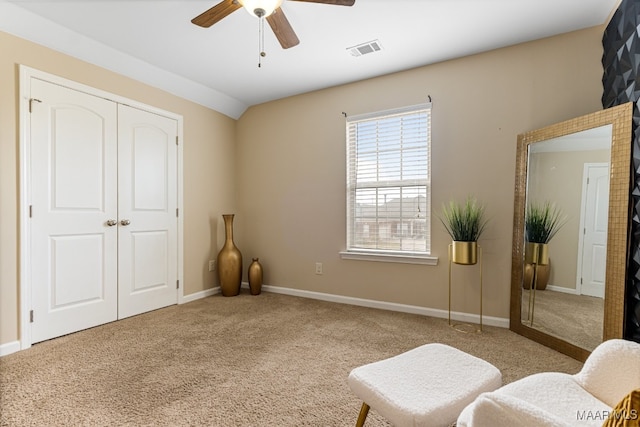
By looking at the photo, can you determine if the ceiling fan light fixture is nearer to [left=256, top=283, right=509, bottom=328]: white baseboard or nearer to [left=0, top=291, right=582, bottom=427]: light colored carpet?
[left=0, top=291, right=582, bottom=427]: light colored carpet

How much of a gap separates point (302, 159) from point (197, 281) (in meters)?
1.92

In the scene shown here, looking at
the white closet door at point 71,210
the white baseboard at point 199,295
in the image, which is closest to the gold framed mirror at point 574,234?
the white baseboard at point 199,295

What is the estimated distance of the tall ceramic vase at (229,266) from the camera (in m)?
3.83

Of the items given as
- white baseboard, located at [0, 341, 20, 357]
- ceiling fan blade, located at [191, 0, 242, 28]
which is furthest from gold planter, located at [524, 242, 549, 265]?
white baseboard, located at [0, 341, 20, 357]

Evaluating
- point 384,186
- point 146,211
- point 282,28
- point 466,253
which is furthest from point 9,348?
point 466,253

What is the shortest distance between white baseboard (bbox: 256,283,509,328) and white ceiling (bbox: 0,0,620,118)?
A: 2.40 metres

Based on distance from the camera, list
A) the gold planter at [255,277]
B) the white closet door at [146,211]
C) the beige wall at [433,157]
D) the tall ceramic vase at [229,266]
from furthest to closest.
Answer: the gold planter at [255,277]
the tall ceramic vase at [229,266]
the white closet door at [146,211]
the beige wall at [433,157]

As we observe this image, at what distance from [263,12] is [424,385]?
6.86ft

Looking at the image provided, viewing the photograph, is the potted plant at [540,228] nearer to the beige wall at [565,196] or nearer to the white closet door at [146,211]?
the beige wall at [565,196]

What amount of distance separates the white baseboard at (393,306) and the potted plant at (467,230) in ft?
1.95

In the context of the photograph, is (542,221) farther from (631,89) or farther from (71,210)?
(71,210)

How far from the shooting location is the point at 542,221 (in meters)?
2.49

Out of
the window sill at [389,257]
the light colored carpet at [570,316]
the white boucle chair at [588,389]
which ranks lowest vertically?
the light colored carpet at [570,316]

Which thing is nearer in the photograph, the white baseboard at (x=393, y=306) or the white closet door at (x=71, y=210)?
the white closet door at (x=71, y=210)
